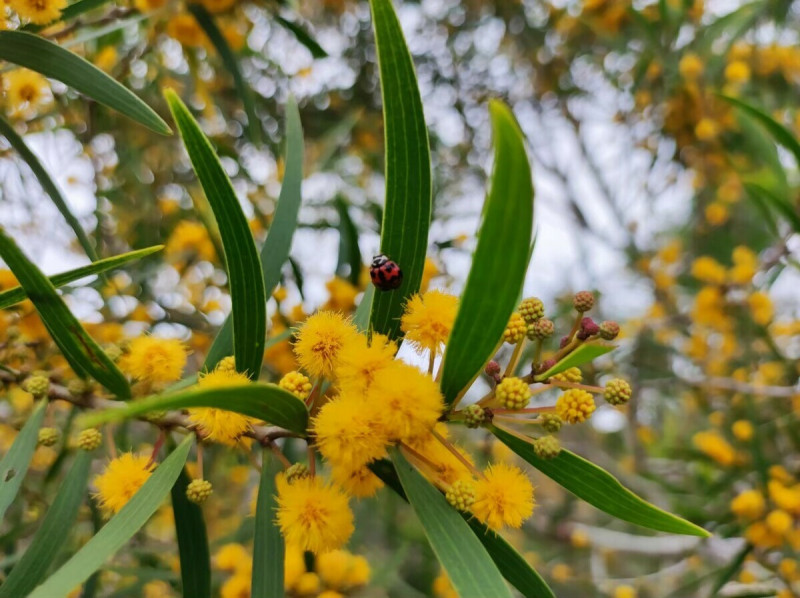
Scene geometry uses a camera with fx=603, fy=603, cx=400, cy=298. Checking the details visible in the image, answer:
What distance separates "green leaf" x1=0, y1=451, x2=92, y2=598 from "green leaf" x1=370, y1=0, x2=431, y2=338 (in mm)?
558

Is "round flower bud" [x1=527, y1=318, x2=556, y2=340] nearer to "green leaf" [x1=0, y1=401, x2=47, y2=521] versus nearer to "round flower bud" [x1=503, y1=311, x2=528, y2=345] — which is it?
"round flower bud" [x1=503, y1=311, x2=528, y2=345]

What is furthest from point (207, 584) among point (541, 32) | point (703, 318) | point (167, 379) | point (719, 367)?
point (541, 32)

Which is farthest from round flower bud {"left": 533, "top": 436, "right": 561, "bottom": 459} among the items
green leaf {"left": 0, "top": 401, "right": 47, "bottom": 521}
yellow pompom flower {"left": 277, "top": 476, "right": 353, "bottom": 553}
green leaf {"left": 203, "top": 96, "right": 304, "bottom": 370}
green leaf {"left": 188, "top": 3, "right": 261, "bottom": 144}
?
green leaf {"left": 188, "top": 3, "right": 261, "bottom": 144}

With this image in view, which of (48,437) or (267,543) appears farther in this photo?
(48,437)

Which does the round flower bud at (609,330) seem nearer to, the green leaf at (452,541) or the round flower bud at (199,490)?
the green leaf at (452,541)

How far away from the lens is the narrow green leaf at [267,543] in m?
0.74

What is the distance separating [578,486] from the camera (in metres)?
0.74

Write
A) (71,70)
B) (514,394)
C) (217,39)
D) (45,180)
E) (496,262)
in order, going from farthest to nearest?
(217,39) → (45,180) → (71,70) → (514,394) → (496,262)

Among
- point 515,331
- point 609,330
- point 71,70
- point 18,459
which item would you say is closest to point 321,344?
point 515,331

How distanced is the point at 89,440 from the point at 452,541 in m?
0.56

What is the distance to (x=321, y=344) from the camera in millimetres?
760

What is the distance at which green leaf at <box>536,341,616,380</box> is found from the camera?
0.62 meters

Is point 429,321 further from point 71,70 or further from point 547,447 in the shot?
point 71,70

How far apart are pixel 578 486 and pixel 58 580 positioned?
571 mm
